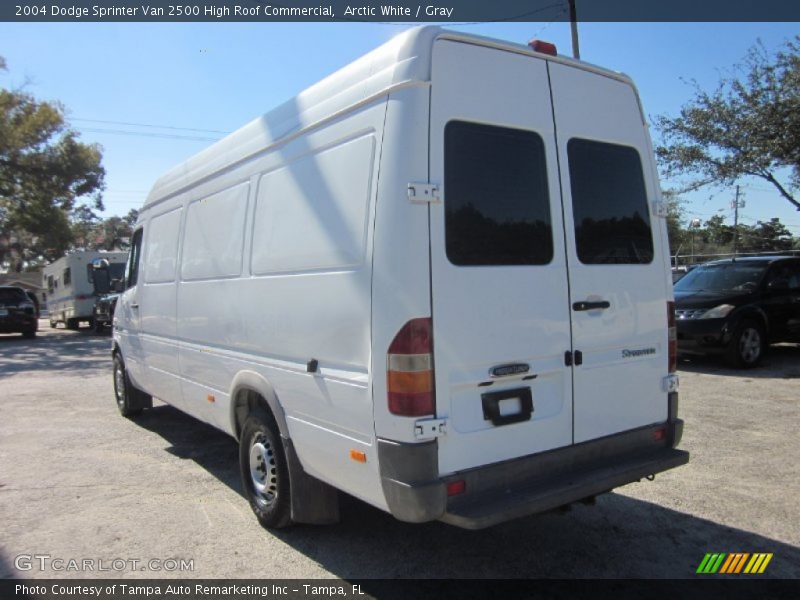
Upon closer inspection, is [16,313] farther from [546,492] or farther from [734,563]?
[734,563]

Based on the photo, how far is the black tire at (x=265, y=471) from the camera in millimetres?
3857

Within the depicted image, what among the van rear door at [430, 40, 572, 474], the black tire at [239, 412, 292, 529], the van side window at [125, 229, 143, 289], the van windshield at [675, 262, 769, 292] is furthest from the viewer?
the van windshield at [675, 262, 769, 292]

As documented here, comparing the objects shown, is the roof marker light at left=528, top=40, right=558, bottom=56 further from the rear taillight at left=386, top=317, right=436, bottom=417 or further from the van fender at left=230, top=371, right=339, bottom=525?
the van fender at left=230, top=371, right=339, bottom=525

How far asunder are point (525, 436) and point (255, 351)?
1.86 m

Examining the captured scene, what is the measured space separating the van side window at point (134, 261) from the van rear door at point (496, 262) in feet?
15.7

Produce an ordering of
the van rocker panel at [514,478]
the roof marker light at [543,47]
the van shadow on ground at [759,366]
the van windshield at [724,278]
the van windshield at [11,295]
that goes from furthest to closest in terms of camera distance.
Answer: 1. the van windshield at [11,295]
2. the van windshield at [724,278]
3. the van shadow on ground at [759,366]
4. the roof marker light at [543,47]
5. the van rocker panel at [514,478]

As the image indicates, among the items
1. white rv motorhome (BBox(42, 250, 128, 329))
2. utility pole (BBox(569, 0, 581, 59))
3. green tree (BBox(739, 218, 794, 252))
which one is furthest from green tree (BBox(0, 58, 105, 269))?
green tree (BBox(739, 218, 794, 252))

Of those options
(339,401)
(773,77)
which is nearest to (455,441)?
(339,401)

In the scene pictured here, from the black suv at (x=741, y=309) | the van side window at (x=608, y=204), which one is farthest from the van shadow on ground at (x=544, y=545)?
the black suv at (x=741, y=309)

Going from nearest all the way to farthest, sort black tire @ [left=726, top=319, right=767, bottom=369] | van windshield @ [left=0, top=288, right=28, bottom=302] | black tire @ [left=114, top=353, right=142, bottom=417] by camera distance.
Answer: black tire @ [left=114, top=353, right=142, bottom=417], black tire @ [left=726, top=319, right=767, bottom=369], van windshield @ [left=0, top=288, right=28, bottom=302]

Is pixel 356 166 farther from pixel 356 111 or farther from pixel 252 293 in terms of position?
pixel 252 293

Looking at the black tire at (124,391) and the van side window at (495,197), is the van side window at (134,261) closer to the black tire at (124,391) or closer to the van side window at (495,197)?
the black tire at (124,391)

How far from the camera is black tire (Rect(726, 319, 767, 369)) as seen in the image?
926 cm

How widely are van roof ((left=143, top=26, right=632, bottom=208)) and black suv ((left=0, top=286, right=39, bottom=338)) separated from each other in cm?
1950
